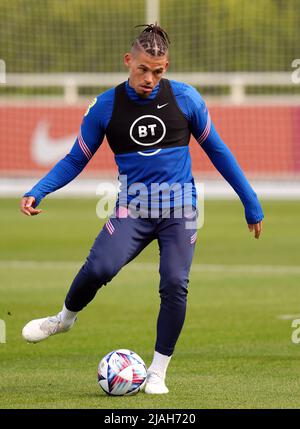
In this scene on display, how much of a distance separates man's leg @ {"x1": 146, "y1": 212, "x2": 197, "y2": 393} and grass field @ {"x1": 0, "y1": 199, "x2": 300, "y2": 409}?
0.23 meters

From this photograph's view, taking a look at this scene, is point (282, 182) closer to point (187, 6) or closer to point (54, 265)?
point (187, 6)

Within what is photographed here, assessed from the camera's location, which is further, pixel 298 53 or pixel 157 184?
pixel 298 53

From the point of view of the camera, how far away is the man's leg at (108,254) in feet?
26.6

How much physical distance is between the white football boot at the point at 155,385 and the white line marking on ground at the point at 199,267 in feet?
26.2

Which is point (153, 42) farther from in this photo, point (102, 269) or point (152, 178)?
point (102, 269)

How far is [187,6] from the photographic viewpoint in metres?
27.9

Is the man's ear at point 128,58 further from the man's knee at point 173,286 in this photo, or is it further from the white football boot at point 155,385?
the white football boot at point 155,385

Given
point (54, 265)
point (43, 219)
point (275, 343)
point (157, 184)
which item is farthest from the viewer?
point (43, 219)

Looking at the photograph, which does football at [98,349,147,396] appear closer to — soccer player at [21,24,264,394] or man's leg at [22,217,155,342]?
soccer player at [21,24,264,394]

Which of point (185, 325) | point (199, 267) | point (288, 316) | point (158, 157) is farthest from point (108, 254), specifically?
point (199, 267)

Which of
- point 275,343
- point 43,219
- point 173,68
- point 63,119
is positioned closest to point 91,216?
point 43,219

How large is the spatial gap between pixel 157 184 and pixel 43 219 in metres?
15.7

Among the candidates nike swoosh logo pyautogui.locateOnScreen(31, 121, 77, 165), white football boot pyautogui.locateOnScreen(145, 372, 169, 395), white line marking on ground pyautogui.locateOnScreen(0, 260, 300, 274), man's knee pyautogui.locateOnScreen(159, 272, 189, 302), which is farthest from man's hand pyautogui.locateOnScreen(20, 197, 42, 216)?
nike swoosh logo pyautogui.locateOnScreen(31, 121, 77, 165)

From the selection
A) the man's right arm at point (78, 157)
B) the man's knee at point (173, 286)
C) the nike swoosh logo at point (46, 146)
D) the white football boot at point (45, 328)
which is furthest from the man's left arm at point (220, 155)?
the nike swoosh logo at point (46, 146)
